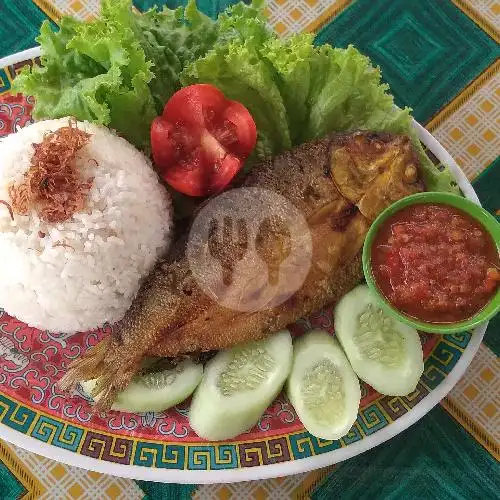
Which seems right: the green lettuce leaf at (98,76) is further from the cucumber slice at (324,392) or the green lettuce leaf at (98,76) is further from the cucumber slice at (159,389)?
the cucumber slice at (324,392)

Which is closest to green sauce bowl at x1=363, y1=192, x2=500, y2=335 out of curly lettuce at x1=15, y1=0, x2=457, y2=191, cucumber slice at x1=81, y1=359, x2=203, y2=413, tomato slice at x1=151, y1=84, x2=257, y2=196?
curly lettuce at x1=15, y1=0, x2=457, y2=191

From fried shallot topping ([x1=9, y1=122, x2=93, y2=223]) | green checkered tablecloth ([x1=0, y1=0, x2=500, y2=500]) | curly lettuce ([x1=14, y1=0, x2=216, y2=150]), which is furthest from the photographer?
green checkered tablecloth ([x1=0, y1=0, x2=500, y2=500])

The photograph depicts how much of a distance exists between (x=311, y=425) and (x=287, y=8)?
1.69 m

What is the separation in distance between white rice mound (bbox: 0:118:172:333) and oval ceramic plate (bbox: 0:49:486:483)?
0.24 meters

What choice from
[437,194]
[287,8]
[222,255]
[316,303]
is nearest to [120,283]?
[222,255]

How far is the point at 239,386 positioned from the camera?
207cm

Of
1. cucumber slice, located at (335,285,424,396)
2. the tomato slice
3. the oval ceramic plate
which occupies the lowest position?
the oval ceramic plate

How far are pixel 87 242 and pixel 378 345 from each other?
3.19ft

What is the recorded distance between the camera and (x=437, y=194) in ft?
6.73

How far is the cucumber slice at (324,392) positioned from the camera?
6.75ft

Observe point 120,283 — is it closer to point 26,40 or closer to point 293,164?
point 293,164

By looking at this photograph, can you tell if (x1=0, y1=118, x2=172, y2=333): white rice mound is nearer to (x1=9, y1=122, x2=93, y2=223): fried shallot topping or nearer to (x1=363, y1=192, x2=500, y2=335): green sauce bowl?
(x1=9, y1=122, x2=93, y2=223): fried shallot topping

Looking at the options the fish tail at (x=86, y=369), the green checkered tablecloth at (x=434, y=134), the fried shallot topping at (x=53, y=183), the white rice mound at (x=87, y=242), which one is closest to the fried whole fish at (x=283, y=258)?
the fish tail at (x=86, y=369)

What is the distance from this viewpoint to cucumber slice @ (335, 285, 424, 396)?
209 cm
